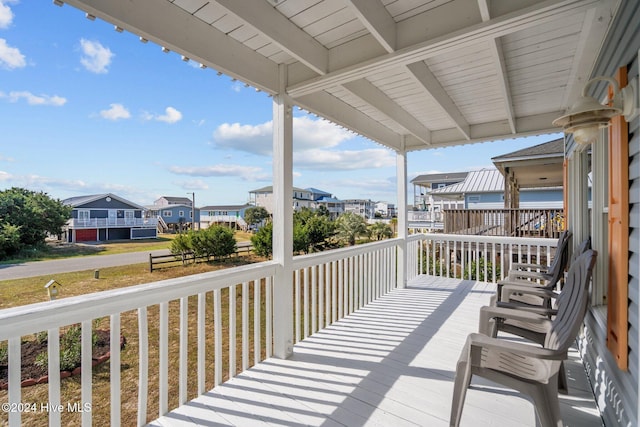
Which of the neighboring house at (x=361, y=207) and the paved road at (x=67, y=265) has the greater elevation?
the neighboring house at (x=361, y=207)

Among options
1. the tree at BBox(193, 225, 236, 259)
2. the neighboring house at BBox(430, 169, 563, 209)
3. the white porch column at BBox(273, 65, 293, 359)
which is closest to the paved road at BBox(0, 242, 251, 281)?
the tree at BBox(193, 225, 236, 259)

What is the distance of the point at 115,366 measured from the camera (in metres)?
1.88

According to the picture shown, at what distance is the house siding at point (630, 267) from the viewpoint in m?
1.42

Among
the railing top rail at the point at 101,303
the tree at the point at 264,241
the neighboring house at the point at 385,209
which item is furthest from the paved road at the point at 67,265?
the neighboring house at the point at 385,209

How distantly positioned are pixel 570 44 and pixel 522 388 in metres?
2.59

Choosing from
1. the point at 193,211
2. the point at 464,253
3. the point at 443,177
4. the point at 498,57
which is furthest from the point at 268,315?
the point at 443,177

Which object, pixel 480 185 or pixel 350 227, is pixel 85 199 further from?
pixel 480 185

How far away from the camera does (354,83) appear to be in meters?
3.05

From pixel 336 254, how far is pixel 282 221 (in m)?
1.16

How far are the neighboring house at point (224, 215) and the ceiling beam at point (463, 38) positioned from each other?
1256 mm

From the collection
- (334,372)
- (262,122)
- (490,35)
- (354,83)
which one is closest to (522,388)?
(334,372)

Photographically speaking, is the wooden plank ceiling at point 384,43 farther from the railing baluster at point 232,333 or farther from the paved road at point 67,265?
the railing baluster at point 232,333

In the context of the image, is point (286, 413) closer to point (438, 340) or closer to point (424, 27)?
point (438, 340)

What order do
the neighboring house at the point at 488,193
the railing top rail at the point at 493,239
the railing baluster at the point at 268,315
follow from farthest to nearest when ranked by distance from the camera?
the neighboring house at the point at 488,193 → the railing top rail at the point at 493,239 → the railing baluster at the point at 268,315
